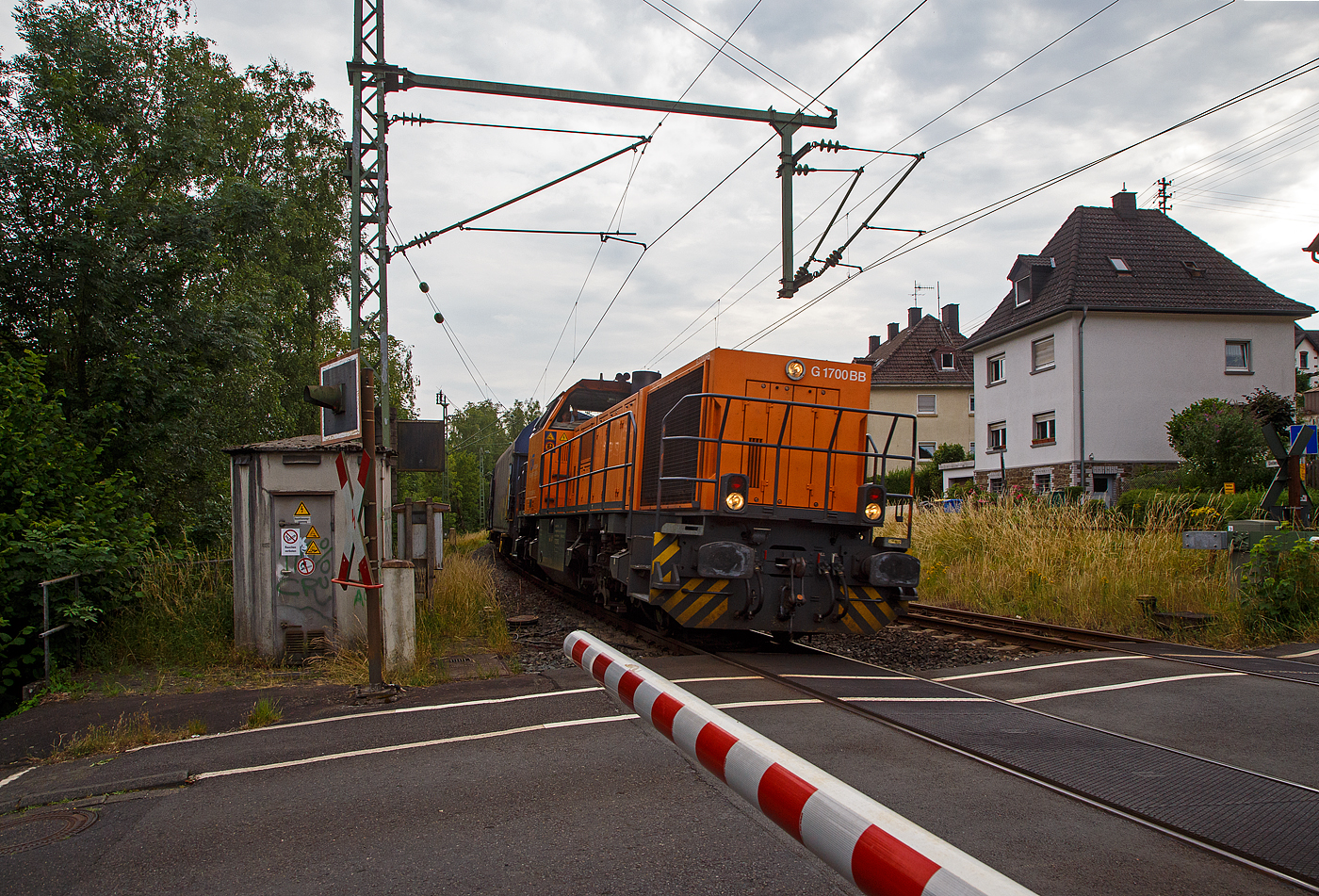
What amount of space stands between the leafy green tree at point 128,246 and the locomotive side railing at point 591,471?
5865 millimetres

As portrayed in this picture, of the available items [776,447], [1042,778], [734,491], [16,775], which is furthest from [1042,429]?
[16,775]

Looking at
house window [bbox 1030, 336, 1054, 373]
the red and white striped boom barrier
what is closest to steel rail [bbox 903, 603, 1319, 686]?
the red and white striped boom barrier

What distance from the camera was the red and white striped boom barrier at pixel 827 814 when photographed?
137 cm

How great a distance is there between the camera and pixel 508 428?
103625 millimetres

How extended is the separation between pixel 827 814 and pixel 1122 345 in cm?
2869

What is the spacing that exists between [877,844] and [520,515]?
53.5ft

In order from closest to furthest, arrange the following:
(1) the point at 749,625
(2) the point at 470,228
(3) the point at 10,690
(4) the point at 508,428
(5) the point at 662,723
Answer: (5) the point at 662,723 → (1) the point at 749,625 → (3) the point at 10,690 → (2) the point at 470,228 → (4) the point at 508,428

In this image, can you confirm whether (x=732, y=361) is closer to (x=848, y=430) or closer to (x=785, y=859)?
(x=848, y=430)

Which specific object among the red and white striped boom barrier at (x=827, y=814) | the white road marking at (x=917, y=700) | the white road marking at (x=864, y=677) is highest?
the red and white striped boom barrier at (x=827, y=814)

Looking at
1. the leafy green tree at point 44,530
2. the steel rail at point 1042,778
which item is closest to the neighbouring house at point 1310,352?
the steel rail at point 1042,778

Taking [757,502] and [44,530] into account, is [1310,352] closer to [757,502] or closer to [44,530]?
[757,502]

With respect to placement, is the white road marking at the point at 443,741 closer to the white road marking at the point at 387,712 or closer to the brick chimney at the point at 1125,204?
the white road marking at the point at 387,712

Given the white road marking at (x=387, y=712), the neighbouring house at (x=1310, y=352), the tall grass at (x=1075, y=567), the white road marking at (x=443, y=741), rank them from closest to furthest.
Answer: the white road marking at (x=443, y=741) → the white road marking at (x=387, y=712) → the tall grass at (x=1075, y=567) → the neighbouring house at (x=1310, y=352)

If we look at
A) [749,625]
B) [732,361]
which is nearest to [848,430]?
[732,361]
